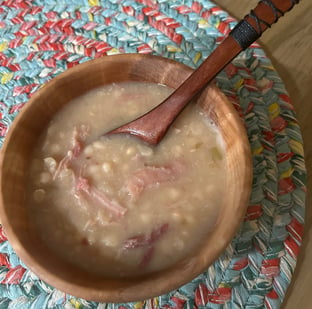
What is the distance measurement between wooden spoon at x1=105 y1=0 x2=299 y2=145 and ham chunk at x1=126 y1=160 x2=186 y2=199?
64mm

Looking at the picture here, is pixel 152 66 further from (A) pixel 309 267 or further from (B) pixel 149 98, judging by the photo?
(A) pixel 309 267

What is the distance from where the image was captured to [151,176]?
3.10 ft

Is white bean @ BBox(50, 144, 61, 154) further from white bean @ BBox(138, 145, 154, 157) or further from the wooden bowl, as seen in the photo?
white bean @ BBox(138, 145, 154, 157)

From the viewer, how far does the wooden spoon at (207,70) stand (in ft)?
2.95

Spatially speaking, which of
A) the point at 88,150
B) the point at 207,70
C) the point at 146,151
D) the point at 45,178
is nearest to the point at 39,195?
the point at 45,178

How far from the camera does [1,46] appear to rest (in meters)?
1.20

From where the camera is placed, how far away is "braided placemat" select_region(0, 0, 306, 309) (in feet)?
2.98

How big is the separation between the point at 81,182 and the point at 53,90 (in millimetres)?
209

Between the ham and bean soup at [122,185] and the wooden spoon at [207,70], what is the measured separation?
0.04 meters

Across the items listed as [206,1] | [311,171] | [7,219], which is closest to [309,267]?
[311,171]

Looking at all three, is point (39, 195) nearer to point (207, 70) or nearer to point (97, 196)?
point (97, 196)

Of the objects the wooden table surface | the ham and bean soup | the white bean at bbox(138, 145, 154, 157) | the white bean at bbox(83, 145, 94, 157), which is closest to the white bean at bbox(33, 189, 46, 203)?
the ham and bean soup

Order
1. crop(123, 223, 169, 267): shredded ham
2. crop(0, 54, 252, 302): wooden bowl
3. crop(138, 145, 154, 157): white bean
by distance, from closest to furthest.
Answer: crop(0, 54, 252, 302): wooden bowl < crop(123, 223, 169, 267): shredded ham < crop(138, 145, 154, 157): white bean

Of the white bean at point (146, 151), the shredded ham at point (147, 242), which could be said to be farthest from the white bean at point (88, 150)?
the shredded ham at point (147, 242)
